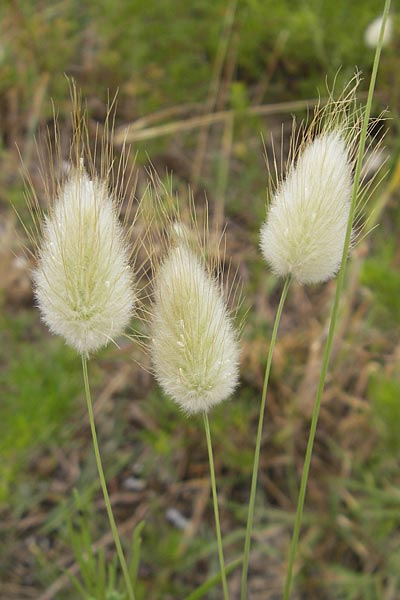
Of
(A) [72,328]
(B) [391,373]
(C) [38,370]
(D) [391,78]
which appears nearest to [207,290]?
(A) [72,328]

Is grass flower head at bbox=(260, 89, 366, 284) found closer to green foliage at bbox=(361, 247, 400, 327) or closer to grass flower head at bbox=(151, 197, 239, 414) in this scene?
grass flower head at bbox=(151, 197, 239, 414)

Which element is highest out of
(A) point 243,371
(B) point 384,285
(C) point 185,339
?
(C) point 185,339

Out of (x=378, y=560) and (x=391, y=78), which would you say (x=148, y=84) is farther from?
(x=378, y=560)

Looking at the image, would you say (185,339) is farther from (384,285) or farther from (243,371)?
(243,371)

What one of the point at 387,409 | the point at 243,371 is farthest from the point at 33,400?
the point at 387,409

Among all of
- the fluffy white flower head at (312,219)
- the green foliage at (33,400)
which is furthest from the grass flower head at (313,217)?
the green foliage at (33,400)

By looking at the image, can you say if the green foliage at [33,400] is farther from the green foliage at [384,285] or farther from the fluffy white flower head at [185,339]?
the fluffy white flower head at [185,339]
